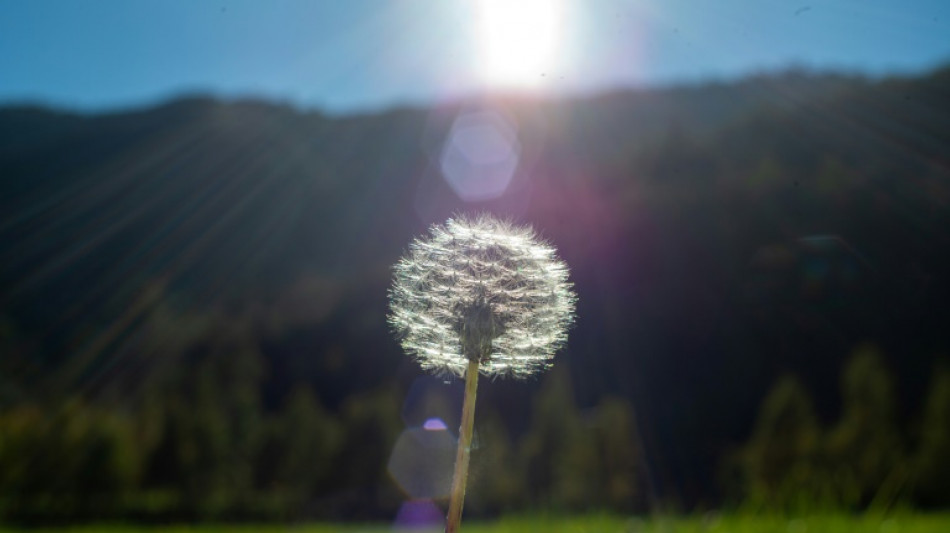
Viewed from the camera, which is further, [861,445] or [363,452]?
[363,452]

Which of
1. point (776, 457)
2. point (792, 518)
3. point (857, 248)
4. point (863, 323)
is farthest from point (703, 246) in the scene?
point (792, 518)

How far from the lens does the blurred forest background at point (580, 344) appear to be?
83.9ft

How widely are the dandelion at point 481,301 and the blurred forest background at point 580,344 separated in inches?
4.3

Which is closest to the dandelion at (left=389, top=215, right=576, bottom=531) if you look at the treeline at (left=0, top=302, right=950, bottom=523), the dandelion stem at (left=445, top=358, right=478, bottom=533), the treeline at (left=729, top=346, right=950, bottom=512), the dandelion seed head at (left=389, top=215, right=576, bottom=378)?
the dandelion seed head at (left=389, top=215, right=576, bottom=378)

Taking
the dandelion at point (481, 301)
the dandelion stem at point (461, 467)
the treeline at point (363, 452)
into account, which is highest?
the dandelion at point (481, 301)

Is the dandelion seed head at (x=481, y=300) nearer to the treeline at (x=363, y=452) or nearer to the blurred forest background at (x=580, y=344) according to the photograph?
the blurred forest background at (x=580, y=344)

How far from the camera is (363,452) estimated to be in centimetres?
3008

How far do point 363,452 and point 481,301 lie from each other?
30.6 m

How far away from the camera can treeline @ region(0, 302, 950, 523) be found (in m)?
23.3

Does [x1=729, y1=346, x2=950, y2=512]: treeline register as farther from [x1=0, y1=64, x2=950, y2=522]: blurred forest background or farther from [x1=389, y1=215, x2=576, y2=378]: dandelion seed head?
[x1=389, y1=215, x2=576, y2=378]: dandelion seed head

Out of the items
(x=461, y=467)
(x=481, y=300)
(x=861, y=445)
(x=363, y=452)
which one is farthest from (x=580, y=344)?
(x=461, y=467)

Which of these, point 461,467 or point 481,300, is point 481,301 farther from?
point 461,467

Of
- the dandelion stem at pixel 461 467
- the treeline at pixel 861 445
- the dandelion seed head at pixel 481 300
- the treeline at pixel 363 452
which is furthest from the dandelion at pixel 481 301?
the treeline at pixel 363 452

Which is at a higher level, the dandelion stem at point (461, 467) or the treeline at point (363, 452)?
the dandelion stem at point (461, 467)
